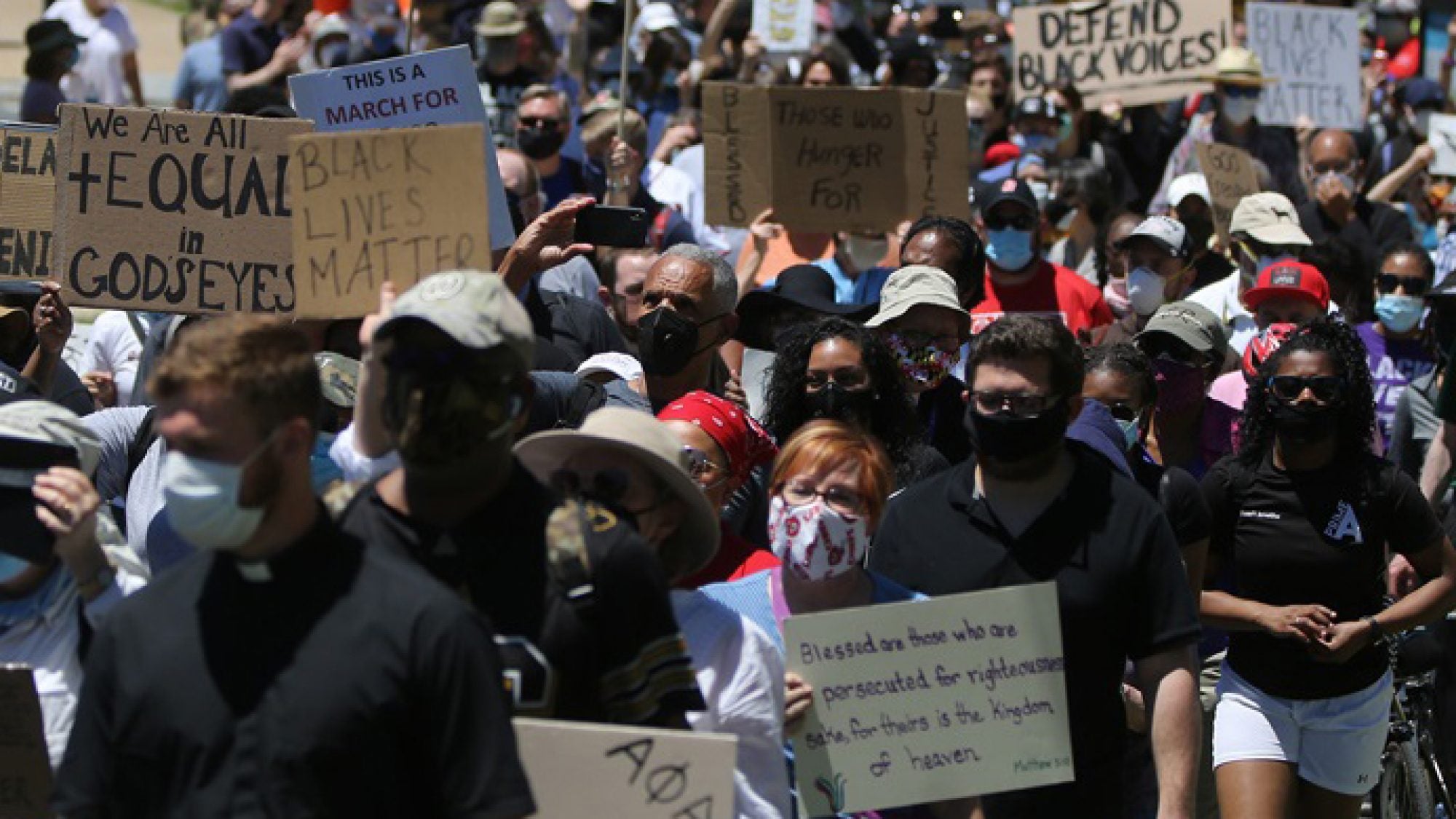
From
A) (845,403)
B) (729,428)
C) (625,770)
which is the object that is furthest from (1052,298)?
(625,770)

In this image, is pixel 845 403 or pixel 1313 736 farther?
pixel 1313 736

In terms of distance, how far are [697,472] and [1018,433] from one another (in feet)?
2.58

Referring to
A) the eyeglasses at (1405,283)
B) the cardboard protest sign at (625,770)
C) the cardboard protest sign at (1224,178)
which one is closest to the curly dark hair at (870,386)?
the cardboard protest sign at (625,770)

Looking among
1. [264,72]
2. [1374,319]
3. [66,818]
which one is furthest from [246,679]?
[264,72]

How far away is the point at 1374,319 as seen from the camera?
11.3 metres

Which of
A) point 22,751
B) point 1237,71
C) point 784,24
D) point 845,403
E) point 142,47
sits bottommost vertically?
point 22,751

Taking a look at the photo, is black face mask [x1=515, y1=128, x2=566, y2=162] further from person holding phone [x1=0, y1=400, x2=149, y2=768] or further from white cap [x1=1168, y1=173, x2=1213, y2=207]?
person holding phone [x1=0, y1=400, x2=149, y2=768]

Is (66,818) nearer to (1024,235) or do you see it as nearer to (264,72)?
(1024,235)

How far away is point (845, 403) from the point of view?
247 inches

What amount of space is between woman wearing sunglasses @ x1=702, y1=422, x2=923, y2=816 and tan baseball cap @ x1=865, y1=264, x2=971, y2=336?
2.00m

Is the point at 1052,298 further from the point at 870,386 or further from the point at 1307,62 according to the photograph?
the point at 1307,62

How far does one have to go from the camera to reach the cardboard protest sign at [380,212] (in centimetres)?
510

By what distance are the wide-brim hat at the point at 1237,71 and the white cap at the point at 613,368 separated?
23.1ft

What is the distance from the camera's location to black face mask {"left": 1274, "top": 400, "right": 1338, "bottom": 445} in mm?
6562
